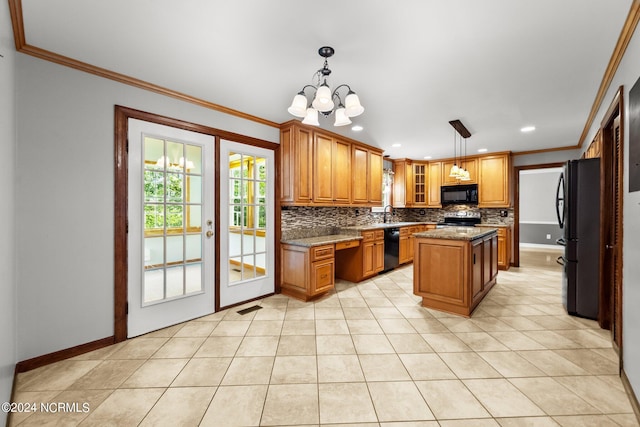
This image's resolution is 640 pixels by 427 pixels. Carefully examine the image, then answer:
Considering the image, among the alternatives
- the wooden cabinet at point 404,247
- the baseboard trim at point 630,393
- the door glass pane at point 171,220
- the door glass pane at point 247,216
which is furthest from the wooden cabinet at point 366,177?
the baseboard trim at point 630,393

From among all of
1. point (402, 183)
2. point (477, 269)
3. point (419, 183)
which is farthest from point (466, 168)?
point (477, 269)

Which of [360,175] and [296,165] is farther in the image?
[360,175]

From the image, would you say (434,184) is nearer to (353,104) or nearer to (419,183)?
(419,183)

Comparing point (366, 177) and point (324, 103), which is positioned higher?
point (324, 103)

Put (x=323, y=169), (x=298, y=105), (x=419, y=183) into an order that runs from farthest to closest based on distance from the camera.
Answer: (x=419, y=183) → (x=323, y=169) → (x=298, y=105)

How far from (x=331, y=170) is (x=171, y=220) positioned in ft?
7.41

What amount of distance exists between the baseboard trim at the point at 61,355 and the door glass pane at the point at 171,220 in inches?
16.2

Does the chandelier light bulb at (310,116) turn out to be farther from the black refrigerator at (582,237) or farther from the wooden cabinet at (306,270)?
the black refrigerator at (582,237)

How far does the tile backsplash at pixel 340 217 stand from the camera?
387 cm

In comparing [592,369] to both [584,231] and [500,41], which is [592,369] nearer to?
Answer: [584,231]

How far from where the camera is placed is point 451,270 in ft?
9.75

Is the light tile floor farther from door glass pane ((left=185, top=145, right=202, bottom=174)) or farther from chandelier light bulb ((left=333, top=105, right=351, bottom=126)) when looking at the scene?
chandelier light bulb ((left=333, top=105, right=351, bottom=126))

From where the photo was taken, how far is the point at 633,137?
1.63 meters

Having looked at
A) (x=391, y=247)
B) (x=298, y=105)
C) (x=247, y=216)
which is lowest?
(x=391, y=247)
